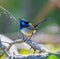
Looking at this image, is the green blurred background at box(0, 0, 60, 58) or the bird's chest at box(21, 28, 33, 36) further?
the green blurred background at box(0, 0, 60, 58)

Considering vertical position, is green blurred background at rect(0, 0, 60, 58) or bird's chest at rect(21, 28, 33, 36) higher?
green blurred background at rect(0, 0, 60, 58)

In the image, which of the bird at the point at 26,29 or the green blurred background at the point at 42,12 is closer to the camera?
the bird at the point at 26,29

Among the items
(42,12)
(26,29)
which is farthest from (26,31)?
(42,12)

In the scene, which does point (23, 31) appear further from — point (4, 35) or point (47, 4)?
point (47, 4)

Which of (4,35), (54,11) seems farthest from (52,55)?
(54,11)

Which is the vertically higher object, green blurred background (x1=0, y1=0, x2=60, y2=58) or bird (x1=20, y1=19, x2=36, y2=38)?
green blurred background (x1=0, y1=0, x2=60, y2=58)

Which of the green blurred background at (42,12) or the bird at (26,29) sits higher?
the green blurred background at (42,12)

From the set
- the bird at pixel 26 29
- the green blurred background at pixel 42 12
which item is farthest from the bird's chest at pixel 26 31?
the green blurred background at pixel 42 12

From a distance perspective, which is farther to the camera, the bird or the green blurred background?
the green blurred background

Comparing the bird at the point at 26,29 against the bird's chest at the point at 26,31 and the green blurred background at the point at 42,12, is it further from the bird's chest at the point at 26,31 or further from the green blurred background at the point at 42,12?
the green blurred background at the point at 42,12

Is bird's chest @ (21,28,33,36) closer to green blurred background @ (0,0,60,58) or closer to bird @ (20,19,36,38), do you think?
bird @ (20,19,36,38)

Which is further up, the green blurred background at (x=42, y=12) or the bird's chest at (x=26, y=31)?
the green blurred background at (x=42, y=12)

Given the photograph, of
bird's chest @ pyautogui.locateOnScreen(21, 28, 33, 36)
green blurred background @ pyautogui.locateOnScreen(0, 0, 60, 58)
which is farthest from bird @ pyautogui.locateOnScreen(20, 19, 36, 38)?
green blurred background @ pyautogui.locateOnScreen(0, 0, 60, 58)
